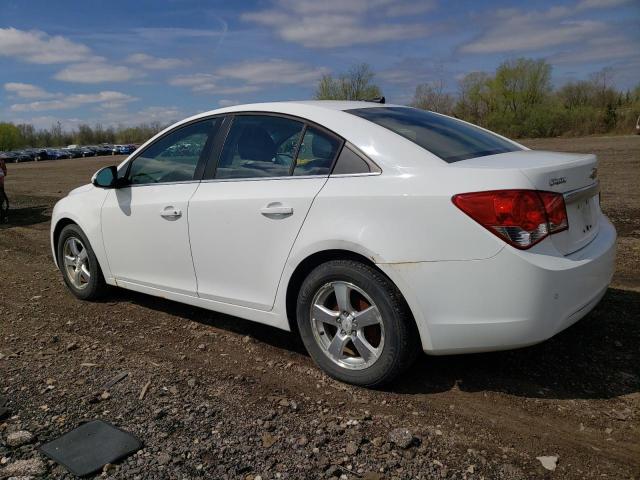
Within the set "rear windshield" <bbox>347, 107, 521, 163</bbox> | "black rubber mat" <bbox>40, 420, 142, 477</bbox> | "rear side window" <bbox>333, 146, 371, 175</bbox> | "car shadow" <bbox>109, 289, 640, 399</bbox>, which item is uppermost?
"rear windshield" <bbox>347, 107, 521, 163</bbox>

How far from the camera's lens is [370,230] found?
3.03 m

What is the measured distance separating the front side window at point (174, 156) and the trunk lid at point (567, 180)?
2022 millimetres

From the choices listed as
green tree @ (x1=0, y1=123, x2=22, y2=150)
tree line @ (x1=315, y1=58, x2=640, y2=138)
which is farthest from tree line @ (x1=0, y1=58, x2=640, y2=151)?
green tree @ (x1=0, y1=123, x2=22, y2=150)

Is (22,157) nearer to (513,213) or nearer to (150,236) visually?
(150,236)

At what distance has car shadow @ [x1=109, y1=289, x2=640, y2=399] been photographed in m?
3.22

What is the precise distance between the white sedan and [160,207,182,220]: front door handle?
12mm

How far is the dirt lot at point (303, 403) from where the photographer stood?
2.62m

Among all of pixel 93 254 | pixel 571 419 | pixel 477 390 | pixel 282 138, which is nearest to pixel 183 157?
pixel 282 138

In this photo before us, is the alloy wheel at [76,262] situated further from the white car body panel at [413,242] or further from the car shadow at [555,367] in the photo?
the car shadow at [555,367]

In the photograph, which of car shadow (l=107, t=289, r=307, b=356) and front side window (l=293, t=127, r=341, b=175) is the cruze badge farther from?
car shadow (l=107, t=289, r=307, b=356)

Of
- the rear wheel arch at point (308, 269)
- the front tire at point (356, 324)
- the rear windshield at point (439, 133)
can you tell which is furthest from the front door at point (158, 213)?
the rear windshield at point (439, 133)

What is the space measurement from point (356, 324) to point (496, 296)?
845 mm

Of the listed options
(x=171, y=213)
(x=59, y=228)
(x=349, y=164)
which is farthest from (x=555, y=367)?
(x=59, y=228)

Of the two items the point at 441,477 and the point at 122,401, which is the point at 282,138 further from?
the point at 441,477
